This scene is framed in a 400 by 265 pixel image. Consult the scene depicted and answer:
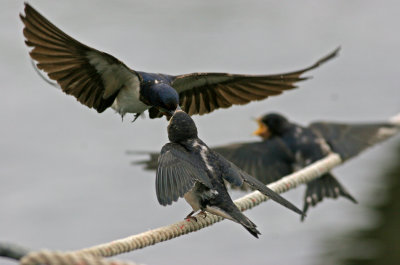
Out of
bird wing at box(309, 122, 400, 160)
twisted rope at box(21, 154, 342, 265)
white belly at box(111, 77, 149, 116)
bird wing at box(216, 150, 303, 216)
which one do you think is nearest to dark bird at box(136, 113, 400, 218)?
bird wing at box(309, 122, 400, 160)

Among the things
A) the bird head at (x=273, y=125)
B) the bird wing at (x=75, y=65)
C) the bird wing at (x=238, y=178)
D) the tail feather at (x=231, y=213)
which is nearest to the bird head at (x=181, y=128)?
the bird wing at (x=238, y=178)

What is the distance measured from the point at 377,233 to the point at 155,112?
210 cm

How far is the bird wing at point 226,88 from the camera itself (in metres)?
3.44

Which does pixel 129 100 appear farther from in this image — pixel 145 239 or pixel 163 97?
pixel 145 239

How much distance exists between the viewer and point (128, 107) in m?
3.19

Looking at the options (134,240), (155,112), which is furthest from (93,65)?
(134,240)

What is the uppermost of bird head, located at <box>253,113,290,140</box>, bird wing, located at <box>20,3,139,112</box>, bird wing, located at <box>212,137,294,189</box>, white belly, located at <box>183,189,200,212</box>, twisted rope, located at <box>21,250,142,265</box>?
bird head, located at <box>253,113,290,140</box>

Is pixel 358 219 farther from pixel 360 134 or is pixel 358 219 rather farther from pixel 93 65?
pixel 93 65

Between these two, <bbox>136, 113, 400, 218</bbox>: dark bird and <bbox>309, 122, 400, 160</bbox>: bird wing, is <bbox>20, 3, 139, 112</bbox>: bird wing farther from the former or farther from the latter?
<bbox>309, 122, 400, 160</bbox>: bird wing

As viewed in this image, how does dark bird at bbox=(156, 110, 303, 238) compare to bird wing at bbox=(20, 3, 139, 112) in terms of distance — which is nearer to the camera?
dark bird at bbox=(156, 110, 303, 238)

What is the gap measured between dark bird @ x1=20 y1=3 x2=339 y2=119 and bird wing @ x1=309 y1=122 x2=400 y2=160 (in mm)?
993

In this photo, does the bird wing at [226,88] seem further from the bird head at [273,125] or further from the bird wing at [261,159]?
the bird head at [273,125]

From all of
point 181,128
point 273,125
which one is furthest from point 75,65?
point 273,125

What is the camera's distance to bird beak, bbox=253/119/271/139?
5.00 meters
